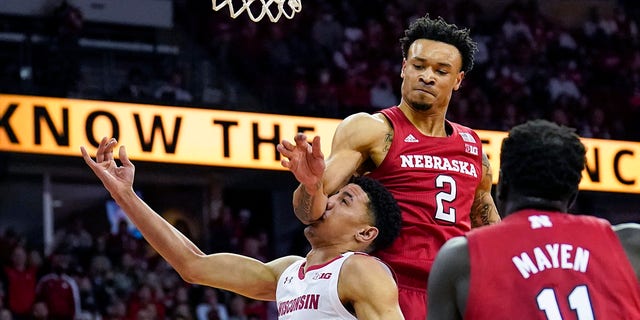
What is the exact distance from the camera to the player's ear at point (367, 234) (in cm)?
513

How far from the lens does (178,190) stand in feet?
55.0

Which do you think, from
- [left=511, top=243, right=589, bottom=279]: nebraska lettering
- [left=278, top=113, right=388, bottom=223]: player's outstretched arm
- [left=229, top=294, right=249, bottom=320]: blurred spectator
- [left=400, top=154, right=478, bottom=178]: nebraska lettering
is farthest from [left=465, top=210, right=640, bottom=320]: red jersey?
[left=229, top=294, right=249, bottom=320]: blurred spectator

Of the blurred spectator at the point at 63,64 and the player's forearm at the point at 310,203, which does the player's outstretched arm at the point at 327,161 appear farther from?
the blurred spectator at the point at 63,64

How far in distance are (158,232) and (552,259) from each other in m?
2.53

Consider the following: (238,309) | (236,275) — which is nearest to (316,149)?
(236,275)

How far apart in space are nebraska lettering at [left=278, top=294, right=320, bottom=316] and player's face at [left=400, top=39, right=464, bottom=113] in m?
1.19

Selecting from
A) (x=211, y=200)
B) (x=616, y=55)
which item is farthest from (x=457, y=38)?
(x=616, y=55)

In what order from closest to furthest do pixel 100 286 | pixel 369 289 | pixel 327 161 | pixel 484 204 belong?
pixel 369 289
pixel 327 161
pixel 484 204
pixel 100 286

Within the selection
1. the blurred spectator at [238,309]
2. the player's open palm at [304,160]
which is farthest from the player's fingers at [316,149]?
the blurred spectator at [238,309]

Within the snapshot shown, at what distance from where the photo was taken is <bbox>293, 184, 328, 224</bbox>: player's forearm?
502 cm

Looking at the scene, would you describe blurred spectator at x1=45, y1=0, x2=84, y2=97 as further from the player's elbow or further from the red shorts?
the red shorts

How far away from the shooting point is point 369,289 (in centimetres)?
470

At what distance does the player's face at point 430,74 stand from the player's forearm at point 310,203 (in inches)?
31.0

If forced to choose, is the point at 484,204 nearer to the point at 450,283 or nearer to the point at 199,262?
the point at 199,262
